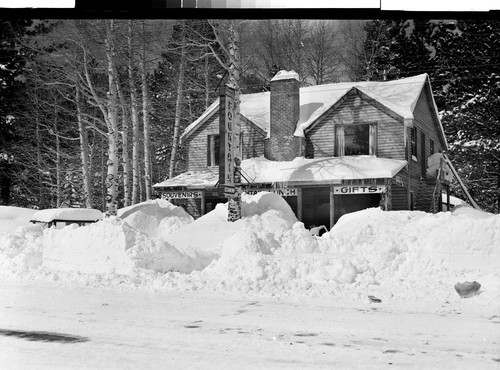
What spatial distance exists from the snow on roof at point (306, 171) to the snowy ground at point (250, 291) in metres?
0.18

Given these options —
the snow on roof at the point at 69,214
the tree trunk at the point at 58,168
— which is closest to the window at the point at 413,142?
the snow on roof at the point at 69,214

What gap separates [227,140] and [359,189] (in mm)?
1032

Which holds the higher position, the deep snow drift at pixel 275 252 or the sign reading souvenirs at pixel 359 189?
the sign reading souvenirs at pixel 359 189

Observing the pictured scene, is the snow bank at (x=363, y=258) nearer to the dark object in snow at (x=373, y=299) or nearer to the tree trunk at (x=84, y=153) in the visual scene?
the dark object in snow at (x=373, y=299)

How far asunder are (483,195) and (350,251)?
1003 millimetres

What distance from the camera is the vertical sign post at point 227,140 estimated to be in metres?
3.86

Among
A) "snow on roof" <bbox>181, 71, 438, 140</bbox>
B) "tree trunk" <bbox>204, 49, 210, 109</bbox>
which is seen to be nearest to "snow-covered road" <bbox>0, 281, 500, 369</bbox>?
"snow on roof" <bbox>181, 71, 438, 140</bbox>

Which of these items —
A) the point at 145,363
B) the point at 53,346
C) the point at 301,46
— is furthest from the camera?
the point at 301,46

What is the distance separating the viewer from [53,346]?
112 inches

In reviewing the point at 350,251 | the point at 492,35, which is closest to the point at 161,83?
the point at 350,251

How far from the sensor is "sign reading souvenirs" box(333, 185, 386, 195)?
12.2ft

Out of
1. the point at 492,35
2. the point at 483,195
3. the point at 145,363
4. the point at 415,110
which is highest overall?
the point at 492,35

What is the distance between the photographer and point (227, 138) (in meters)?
3.95

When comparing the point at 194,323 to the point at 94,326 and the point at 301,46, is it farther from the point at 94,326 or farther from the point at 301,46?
the point at 301,46
